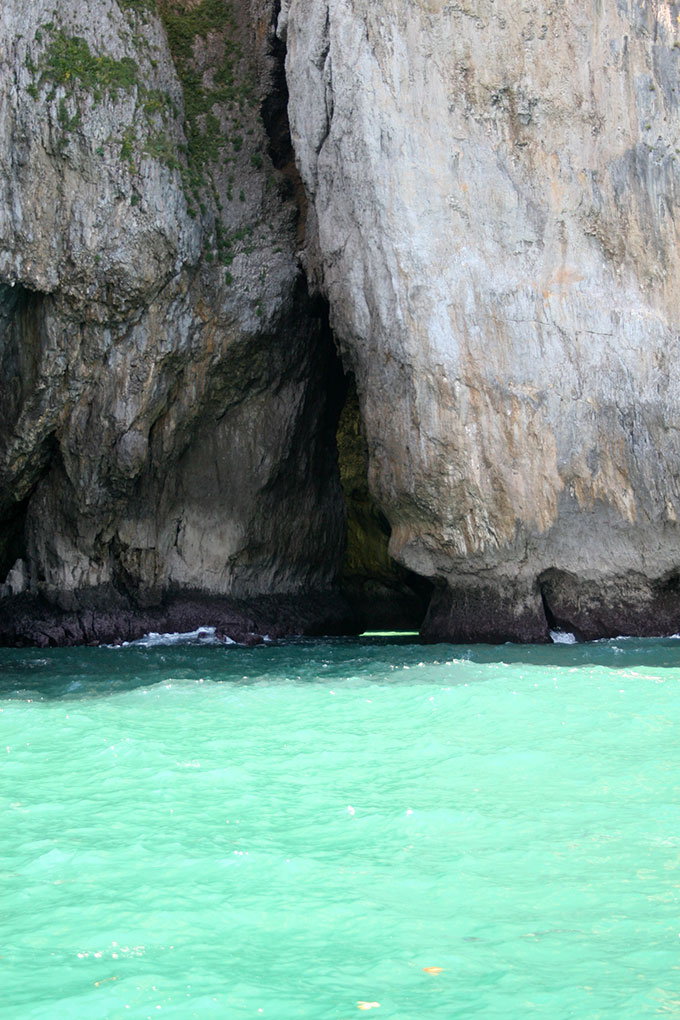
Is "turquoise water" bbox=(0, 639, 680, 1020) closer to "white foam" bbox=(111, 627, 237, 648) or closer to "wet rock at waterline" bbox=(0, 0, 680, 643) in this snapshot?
"wet rock at waterline" bbox=(0, 0, 680, 643)

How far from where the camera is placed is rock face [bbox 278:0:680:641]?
1572 centimetres

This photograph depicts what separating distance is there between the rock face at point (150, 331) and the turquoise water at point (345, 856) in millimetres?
9756

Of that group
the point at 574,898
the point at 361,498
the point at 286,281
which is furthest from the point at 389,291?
the point at 574,898

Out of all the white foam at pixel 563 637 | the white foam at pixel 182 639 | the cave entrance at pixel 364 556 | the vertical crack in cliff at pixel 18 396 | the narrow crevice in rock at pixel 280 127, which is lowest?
the white foam at pixel 563 637

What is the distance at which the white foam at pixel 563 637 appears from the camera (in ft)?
53.0

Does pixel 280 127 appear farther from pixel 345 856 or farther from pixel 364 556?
pixel 345 856

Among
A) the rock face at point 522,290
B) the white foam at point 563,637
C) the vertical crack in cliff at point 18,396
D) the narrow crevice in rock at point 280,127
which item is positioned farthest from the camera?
the narrow crevice in rock at point 280,127

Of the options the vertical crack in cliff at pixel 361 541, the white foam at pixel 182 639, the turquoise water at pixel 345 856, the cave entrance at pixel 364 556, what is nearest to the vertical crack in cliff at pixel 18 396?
the white foam at pixel 182 639

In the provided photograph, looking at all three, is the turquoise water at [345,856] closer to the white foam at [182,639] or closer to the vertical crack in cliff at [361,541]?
the white foam at [182,639]

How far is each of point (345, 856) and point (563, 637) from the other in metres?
11.6

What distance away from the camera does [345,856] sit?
514cm

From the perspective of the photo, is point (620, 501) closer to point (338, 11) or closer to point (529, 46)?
point (529, 46)

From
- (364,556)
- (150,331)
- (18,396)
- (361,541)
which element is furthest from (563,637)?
(18,396)

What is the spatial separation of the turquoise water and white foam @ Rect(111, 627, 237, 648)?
29.4ft
